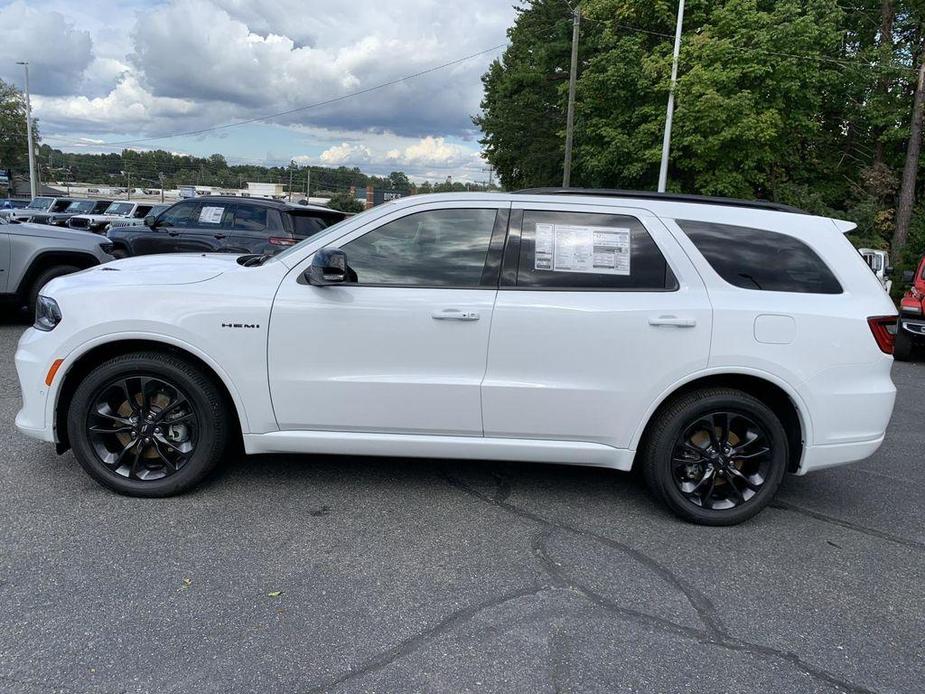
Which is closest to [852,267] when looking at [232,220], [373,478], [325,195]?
[373,478]

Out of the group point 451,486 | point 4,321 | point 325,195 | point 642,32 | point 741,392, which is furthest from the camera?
point 325,195

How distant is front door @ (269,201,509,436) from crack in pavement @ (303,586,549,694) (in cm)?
97

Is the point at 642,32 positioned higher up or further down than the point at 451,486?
higher up

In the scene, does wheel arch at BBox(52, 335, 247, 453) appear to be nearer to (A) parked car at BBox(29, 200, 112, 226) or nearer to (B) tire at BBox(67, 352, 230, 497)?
(B) tire at BBox(67, 352, 230, 497)

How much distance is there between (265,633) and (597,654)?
1297 mm

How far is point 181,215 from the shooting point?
12.4 m

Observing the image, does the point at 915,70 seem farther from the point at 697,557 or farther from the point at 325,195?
the point at 325,195

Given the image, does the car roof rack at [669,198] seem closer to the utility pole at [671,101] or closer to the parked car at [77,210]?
the utility pole at [671,101]

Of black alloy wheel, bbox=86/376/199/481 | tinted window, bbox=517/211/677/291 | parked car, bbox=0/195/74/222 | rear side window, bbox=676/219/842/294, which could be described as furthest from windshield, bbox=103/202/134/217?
rear side window, bbox=676/219/842/294

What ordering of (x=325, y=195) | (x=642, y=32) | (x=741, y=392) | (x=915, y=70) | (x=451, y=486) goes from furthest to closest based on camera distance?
(x=325, y=195) → (x=642, y=32) → (x=915, y=70) → (x=451, y=486) → (x=741, y=392)

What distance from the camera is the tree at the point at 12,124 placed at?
5841cm

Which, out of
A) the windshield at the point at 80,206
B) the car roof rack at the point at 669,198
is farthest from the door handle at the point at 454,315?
the windshield at the point at 80,206

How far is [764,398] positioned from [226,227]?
1010 centimetres

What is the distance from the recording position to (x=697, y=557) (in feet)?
11.2
